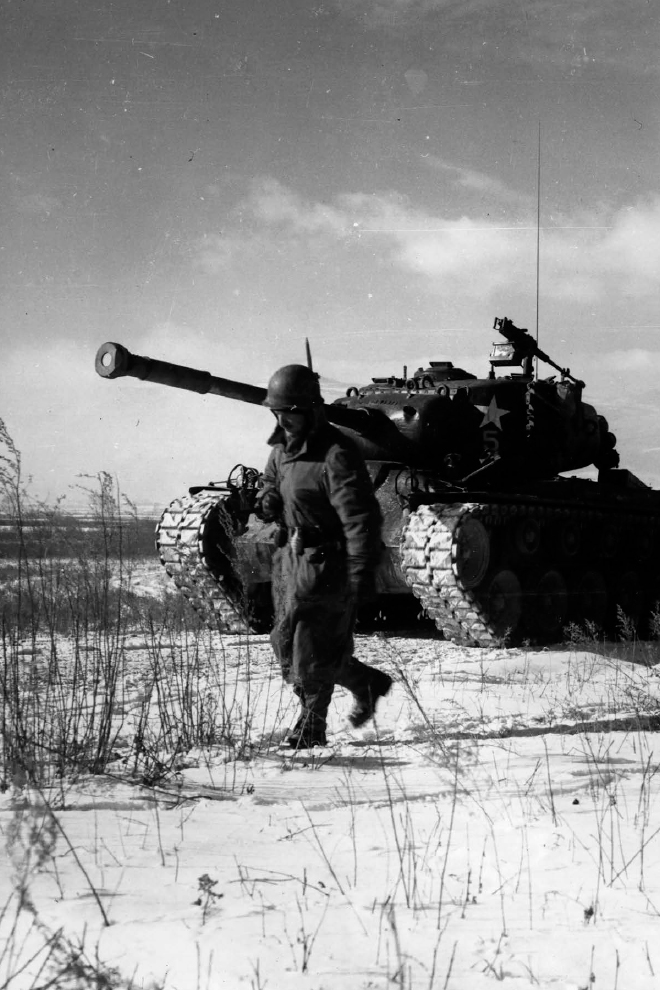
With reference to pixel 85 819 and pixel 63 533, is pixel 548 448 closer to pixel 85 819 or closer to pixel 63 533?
pixel 63 533

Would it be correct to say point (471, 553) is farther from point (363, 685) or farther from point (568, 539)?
point (363, 685)

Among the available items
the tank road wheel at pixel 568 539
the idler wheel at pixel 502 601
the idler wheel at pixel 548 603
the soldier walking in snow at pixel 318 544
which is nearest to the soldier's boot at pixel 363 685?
the soldier walking in snow at pixel 318 544

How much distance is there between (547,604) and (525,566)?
57 cm

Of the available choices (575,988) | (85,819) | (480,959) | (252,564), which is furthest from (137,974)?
(252,564)

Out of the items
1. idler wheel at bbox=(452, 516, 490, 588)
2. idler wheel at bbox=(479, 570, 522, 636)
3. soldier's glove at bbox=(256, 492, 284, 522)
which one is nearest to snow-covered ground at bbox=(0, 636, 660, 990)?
soldier's glove at bbox=(256, 492, 284, 522)

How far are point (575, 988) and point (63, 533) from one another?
11.2ft

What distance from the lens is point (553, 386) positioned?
437 inches

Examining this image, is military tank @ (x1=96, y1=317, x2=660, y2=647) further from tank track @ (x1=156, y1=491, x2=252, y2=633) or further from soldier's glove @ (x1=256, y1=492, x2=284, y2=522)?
soldier's glove @ (x1=256, y1=492, x2=284, y2=522)

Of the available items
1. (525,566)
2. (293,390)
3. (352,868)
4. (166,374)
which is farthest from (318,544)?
(525,566)

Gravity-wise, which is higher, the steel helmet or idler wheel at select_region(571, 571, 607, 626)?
the steel helmet

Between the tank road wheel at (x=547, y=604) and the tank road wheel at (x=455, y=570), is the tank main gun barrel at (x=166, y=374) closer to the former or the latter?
the tank road wheel at (x=455, y=570)

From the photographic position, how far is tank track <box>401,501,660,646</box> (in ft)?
29.1

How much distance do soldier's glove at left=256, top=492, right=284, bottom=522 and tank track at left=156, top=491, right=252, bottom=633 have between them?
15.4ft

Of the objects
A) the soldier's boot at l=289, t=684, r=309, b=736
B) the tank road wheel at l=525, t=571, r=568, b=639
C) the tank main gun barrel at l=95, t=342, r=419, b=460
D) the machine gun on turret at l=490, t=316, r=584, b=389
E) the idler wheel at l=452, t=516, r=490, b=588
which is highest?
the machine gun on turret at l=490, t=316, r=584, b=389
